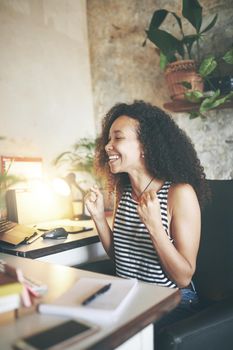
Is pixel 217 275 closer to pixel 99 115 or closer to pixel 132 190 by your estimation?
pixel 132 190

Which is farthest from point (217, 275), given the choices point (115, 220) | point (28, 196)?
point (28, 196)

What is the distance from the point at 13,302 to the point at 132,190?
949 mm

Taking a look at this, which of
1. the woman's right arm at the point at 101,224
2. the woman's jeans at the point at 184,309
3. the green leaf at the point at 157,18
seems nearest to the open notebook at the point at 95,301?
the woman's jeans at the point at 184,309

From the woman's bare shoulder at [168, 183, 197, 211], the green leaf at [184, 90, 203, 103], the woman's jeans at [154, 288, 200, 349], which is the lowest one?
the woman's jeans at [154, 288, 200, 349]

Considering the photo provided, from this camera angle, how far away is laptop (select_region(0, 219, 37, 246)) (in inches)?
61.5

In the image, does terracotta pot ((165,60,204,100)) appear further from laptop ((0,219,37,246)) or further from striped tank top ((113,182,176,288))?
laptop ((0,219,37,246))

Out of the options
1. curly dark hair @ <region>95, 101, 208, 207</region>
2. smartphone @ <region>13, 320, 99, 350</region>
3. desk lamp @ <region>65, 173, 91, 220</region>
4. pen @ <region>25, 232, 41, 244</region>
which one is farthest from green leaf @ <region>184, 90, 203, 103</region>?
smartphone @ <region>13, 320, 99, 350</region>

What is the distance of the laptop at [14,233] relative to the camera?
1.56m

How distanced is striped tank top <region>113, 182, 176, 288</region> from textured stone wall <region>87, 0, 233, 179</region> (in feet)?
2.73

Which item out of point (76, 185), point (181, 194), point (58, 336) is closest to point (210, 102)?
point (181, 194)

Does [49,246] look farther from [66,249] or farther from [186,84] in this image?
[186,84]

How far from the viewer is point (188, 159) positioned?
5.25 feet

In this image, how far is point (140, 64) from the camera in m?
2.54

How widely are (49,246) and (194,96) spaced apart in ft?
3.90
